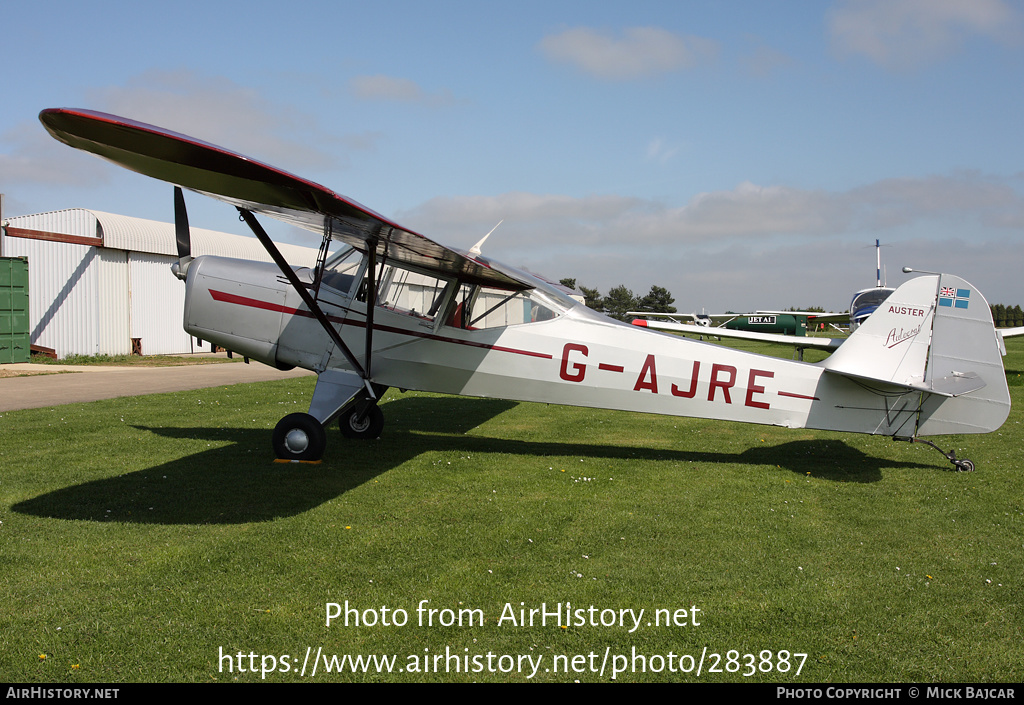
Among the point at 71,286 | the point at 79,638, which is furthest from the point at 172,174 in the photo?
the point at 71,286

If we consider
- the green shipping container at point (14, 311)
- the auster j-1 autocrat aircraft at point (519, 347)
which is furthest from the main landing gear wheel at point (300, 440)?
the green shipping container at point (14, 311)

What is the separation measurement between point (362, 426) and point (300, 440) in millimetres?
1762

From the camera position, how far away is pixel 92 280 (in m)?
22.6

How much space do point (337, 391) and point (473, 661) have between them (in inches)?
190

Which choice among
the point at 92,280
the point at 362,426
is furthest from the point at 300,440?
the point at 92,280

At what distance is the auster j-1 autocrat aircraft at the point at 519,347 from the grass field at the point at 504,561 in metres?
0.69

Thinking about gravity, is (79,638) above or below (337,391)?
below

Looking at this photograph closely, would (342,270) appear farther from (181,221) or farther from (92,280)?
(92,280)

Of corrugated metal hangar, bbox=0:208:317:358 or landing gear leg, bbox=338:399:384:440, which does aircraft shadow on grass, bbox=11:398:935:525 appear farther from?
corrugated metal hangar, bbox=0:208:317:358

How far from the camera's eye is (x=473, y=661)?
3.15 meters

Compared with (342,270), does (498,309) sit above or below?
below

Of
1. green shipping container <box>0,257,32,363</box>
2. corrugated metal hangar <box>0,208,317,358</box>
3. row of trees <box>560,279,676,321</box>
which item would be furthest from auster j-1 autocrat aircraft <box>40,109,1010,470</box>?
row of trees <box>560,279,676,321</box>

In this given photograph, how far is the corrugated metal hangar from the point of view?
73.7 ft
